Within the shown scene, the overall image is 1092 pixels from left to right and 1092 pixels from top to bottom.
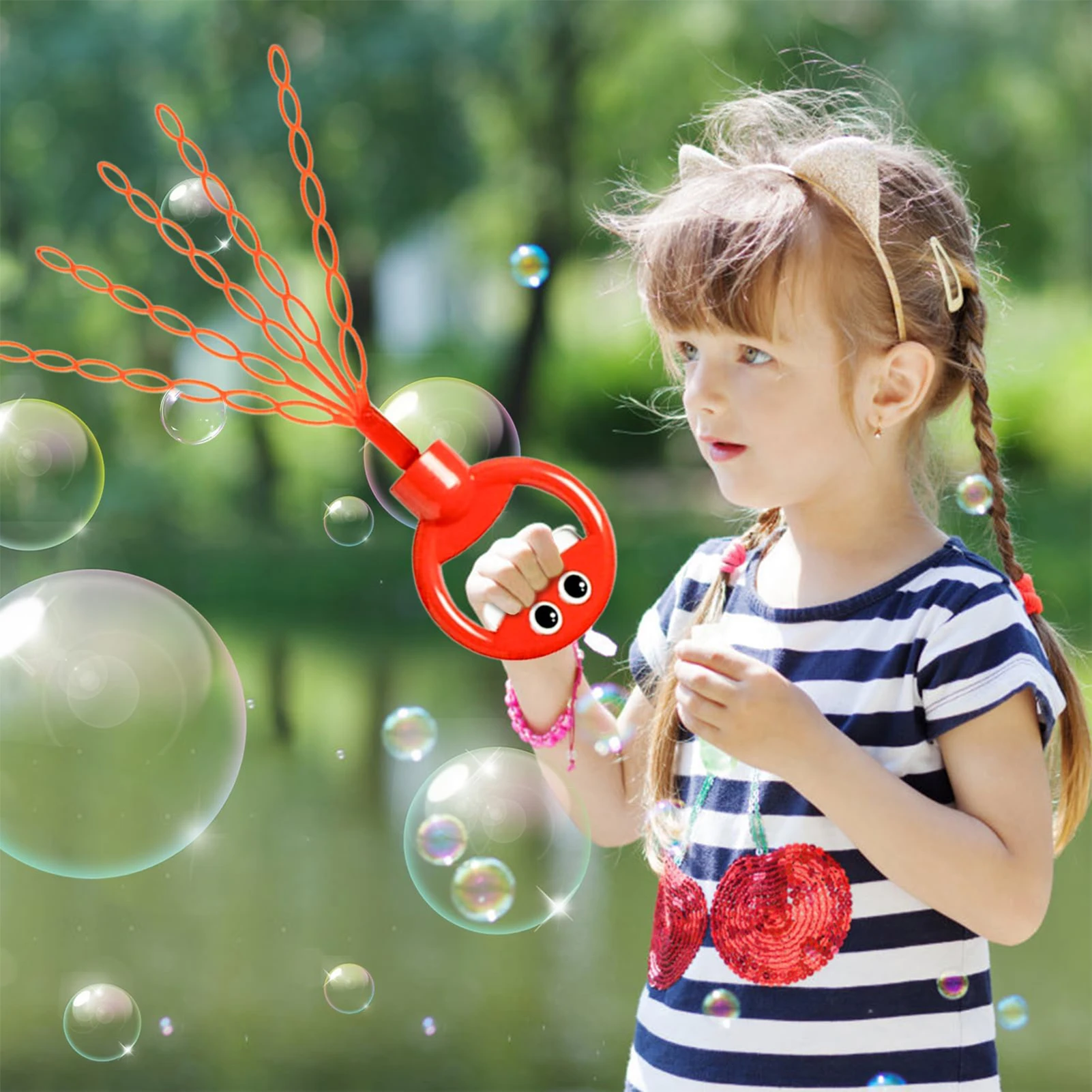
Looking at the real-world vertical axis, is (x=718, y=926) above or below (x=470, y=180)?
below

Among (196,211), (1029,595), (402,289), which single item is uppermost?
(402,289)

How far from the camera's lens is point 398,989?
2312 mm

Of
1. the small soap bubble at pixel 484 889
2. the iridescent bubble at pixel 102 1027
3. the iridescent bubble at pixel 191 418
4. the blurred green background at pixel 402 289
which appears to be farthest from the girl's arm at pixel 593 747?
the blurred green background at pixel 402 289

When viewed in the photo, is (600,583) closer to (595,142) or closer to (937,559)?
(937,559)

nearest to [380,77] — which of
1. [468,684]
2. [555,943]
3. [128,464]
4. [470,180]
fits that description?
[470,180]

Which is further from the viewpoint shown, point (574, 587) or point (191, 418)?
point (191, 418)

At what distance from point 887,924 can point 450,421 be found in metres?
0.56

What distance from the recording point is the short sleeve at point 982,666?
909 millimetres

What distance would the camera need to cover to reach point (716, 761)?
1.02m

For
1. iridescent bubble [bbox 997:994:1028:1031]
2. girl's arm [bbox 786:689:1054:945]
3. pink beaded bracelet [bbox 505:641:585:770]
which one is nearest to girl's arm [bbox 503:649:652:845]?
pink beaded bracelet [bbox 505:641:585:770]

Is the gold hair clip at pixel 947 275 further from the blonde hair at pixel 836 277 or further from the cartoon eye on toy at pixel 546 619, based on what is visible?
the cartoon eye on toy at pixel 546 619

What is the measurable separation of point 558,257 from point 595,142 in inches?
29.0

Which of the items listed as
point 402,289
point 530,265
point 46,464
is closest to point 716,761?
point 530,265

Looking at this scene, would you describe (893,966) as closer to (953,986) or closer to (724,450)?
(953,986)
